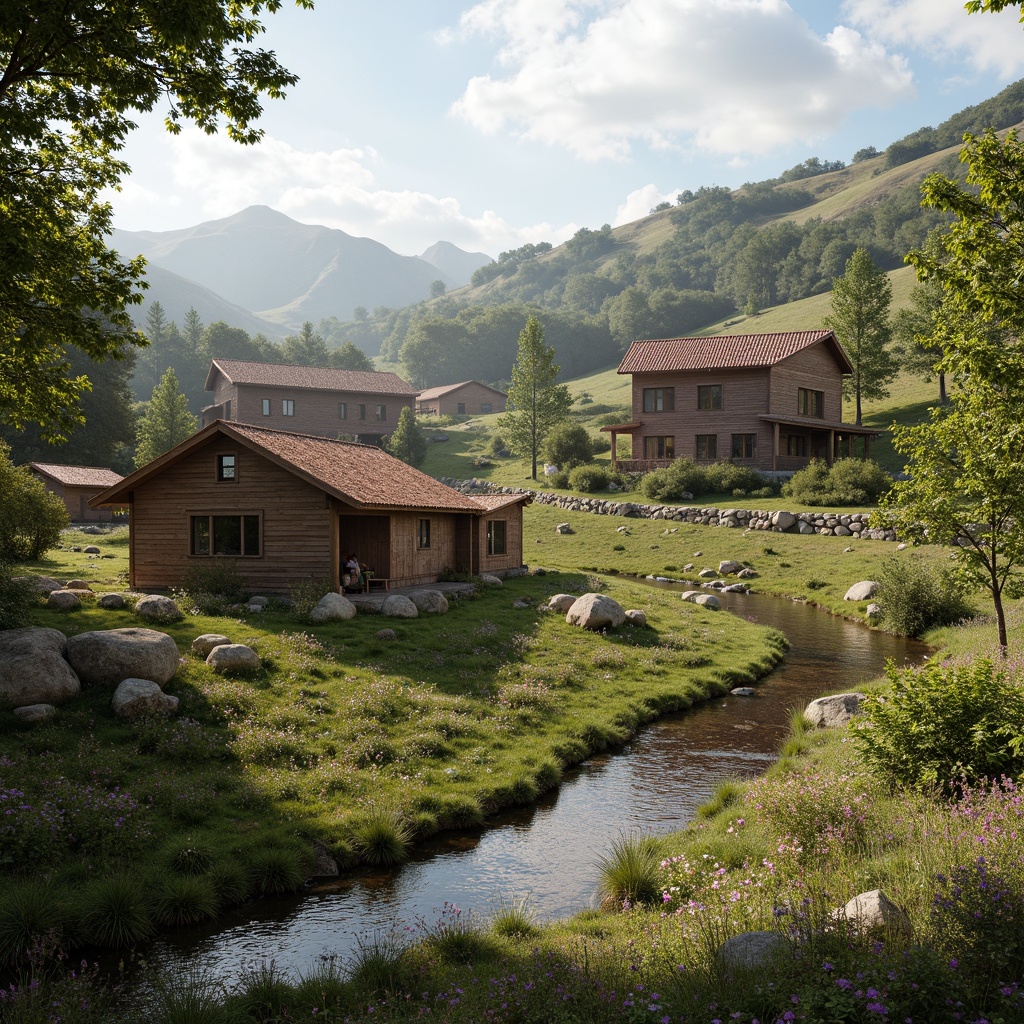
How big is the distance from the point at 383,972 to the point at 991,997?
516cm

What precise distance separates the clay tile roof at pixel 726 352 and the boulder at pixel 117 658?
4648cm

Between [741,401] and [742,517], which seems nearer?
[742,517]

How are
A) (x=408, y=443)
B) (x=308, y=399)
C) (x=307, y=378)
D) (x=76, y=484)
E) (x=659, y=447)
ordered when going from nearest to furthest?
1. (x=76, y=484)
2. (x=659, y=447)
3. (x=408, y=443)
4. (x=308, y=399)
5. (x=307, y=378)

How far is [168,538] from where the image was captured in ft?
91.0

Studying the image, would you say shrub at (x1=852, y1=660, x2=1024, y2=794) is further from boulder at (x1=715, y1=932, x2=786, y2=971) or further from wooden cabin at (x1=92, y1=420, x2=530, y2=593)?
wooden cabin at (x1=92, y1=420, x2=530, y2=593)

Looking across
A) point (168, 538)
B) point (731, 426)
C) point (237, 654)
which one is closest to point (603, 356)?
point (731, 426)

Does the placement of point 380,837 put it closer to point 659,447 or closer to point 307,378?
point 659,447

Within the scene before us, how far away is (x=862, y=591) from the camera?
105ft

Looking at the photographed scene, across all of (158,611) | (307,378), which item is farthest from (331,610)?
(307,378)

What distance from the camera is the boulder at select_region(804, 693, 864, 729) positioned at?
52.5 feet

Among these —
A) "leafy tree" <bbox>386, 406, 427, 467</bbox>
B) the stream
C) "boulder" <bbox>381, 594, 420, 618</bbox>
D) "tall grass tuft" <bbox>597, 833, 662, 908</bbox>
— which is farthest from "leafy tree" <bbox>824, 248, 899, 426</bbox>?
"tall grass tuft" <bbox>597, 833, 662, 908</bbox>

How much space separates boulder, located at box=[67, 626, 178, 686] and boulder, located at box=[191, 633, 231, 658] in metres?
1.92

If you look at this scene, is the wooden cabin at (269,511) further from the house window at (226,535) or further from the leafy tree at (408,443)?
the leafy tree at (408,443)

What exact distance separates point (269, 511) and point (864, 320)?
51.7 metres
